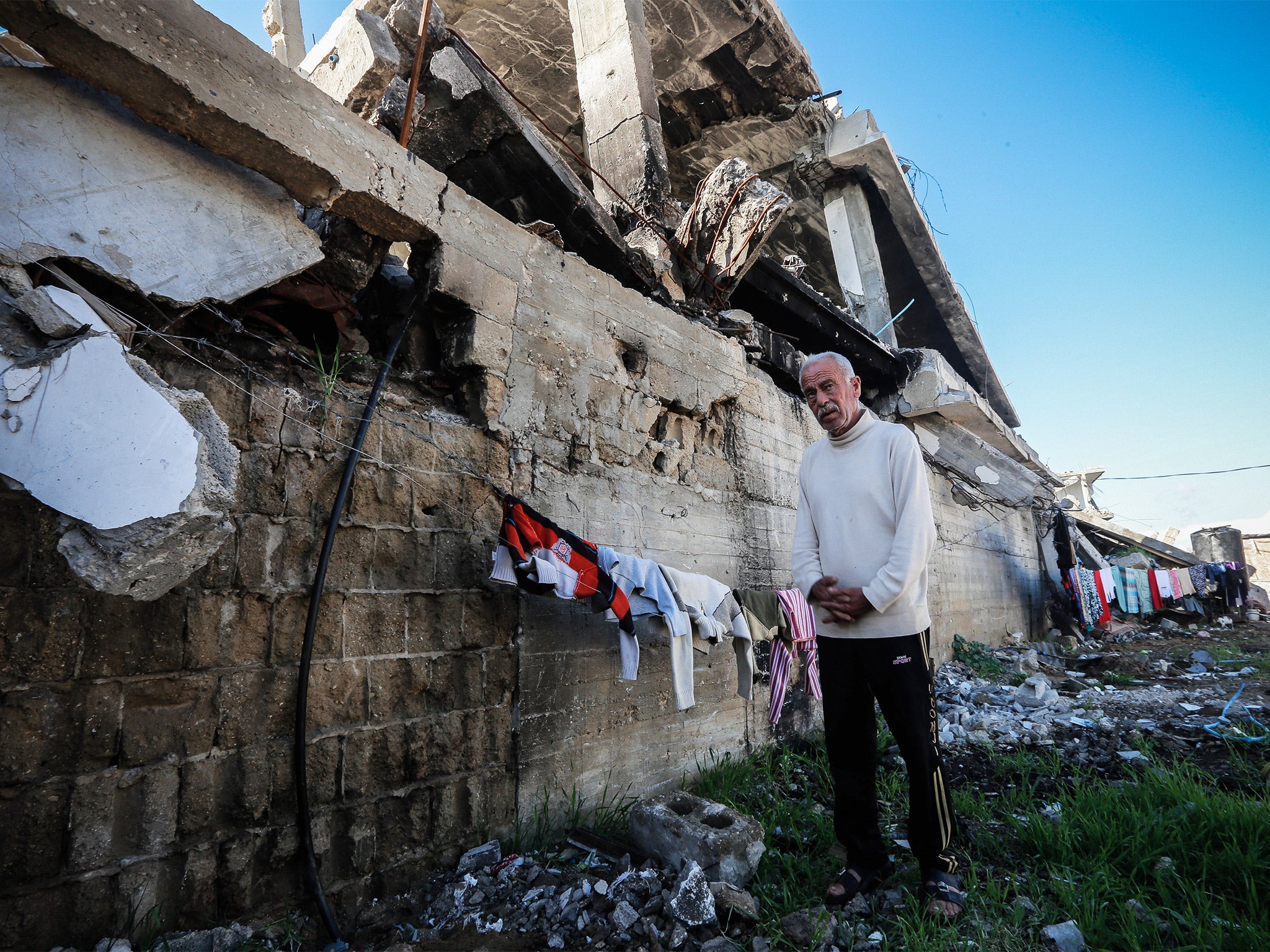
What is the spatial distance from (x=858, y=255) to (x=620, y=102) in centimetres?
472

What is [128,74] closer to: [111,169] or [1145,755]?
[111,169]

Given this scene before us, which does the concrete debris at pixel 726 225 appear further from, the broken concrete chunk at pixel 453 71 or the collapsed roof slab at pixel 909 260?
the collapsed roof slab at pixel 909 260

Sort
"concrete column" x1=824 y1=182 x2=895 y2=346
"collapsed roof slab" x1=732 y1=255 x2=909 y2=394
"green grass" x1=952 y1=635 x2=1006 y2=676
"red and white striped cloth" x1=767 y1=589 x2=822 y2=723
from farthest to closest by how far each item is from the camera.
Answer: "concrete column" x1=824 y1=182 x2=895 y2=346 < "green grass" x1=952 y1=635 x2=1006 y2=676 < "collapsed roof slab" x1=732 y1=255 x2=909 y2=394 < "red and white striped cloth" x1=767 y1=589 x2=822 y2=723

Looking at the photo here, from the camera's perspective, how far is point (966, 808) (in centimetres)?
304

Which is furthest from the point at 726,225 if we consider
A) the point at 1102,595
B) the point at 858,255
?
the point at 1102,595

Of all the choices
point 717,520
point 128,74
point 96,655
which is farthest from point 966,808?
point 128,74

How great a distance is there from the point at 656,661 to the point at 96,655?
7.94 ft

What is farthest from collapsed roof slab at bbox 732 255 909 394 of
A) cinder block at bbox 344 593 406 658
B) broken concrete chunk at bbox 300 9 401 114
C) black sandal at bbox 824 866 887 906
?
black sandal at bbox 824 866 887 906

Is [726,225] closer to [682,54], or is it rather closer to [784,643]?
[784,643]

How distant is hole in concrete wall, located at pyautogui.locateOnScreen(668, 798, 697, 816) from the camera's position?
2.79 metres

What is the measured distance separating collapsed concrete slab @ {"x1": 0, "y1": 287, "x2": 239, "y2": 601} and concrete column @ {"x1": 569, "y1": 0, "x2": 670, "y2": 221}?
419 centimetres

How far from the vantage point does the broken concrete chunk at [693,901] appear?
2.13 m

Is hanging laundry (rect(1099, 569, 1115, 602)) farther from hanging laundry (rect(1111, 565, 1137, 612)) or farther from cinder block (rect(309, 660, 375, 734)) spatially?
cinder block (rect(309, 660, 375, 734))

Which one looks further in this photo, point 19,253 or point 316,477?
point 316,477
